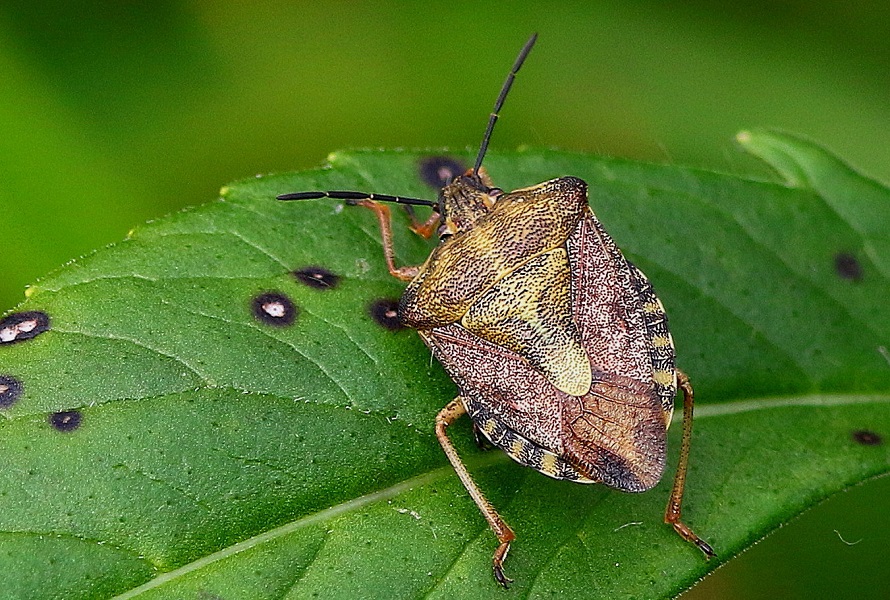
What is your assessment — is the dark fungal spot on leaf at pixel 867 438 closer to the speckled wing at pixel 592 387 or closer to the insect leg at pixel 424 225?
the speckled wing at pixel 592 387

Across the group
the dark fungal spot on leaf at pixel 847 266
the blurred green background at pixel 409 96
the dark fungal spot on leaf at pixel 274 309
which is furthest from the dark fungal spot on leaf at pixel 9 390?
the dark fungal spot on leaf at pixel 847 266

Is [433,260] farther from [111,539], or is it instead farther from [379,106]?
[379,106]

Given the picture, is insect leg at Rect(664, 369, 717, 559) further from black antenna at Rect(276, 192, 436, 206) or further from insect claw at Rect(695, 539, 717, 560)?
black antenna at Rect(276, 192, 436, 206)

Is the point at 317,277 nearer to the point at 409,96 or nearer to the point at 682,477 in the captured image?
the point at 682,477

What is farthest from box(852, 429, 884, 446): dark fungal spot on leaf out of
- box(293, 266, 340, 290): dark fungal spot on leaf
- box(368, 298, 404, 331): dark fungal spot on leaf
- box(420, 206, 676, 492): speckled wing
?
box(293, 266, 340, 290): dark fungal spot on leaf

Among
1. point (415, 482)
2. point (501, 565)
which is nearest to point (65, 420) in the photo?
point (415, 482)

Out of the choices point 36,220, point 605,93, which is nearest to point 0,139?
point 36,220
